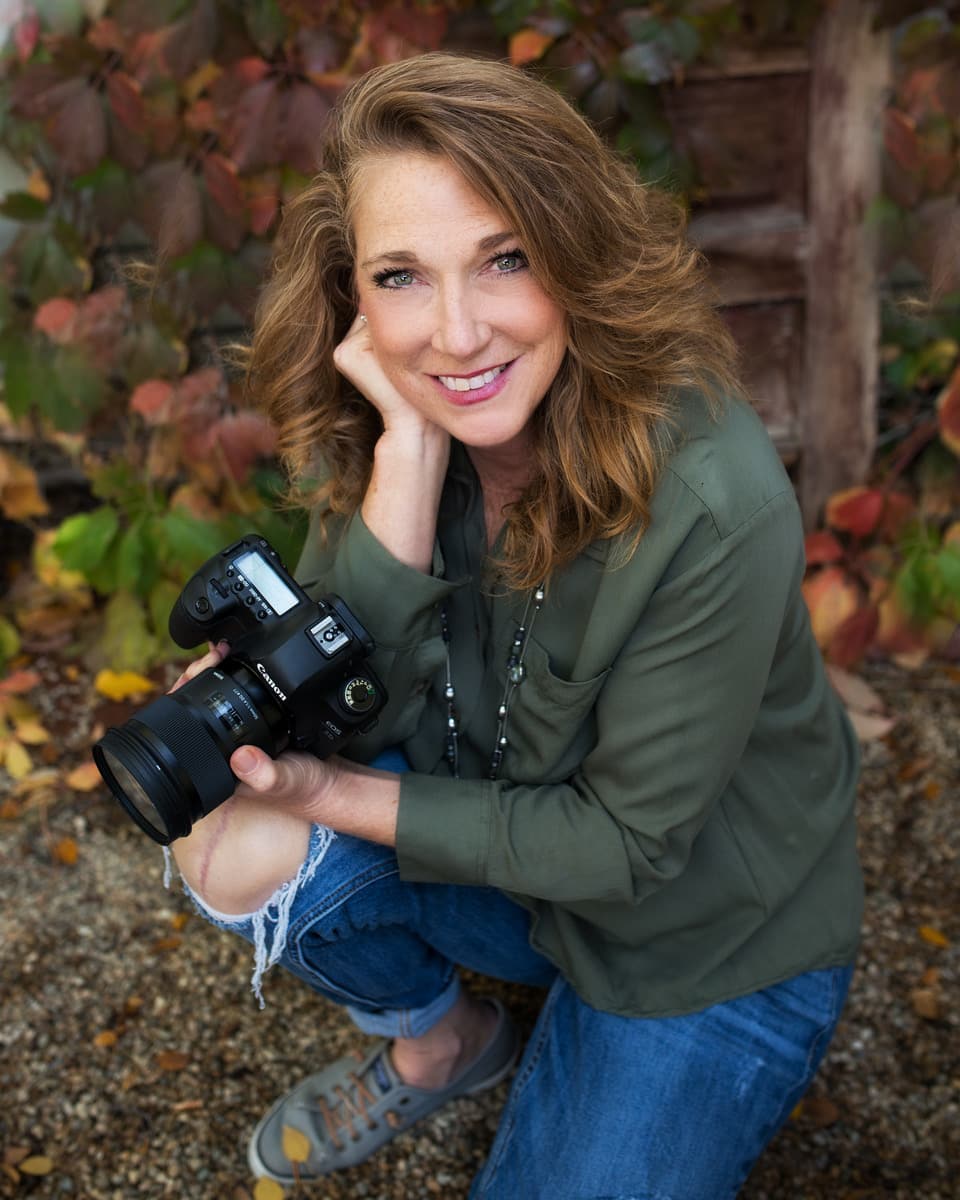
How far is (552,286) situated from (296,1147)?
120cm

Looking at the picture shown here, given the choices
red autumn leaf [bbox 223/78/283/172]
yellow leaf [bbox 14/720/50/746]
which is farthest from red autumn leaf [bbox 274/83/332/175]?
yellow leaf [bbox 14/720/50/746]

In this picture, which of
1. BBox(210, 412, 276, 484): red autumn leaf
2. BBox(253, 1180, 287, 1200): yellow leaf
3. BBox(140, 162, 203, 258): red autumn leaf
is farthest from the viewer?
BBox(210, 412, 276, 484): red autumn leaf

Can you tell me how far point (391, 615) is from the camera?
1394 mm

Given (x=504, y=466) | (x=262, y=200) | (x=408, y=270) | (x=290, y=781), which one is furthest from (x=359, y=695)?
(x=262, y=200)

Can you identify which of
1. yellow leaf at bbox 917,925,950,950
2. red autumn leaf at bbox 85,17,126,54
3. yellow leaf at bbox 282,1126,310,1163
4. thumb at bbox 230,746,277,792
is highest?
red autumn leaf at bbox 85,17,126,54

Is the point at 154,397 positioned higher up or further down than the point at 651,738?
higher up

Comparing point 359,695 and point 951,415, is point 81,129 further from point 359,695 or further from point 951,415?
point 951,415

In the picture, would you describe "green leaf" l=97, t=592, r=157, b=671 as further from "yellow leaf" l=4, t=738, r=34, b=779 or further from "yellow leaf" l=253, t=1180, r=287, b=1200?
"yellow leaf" l=253, t=1180, r=287, b=1200

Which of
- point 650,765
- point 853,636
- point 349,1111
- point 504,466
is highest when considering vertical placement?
point 504,466

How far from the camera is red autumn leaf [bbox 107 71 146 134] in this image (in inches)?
82.5

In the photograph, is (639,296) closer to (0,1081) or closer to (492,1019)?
(492,1019)

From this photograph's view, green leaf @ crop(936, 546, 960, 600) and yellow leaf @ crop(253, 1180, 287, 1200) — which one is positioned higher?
yellow leaf @ crop(253, 1180, 287, 1200)

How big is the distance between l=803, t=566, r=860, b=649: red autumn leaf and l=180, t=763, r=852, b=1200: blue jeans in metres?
0.99

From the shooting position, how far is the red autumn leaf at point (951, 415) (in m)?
2.28
